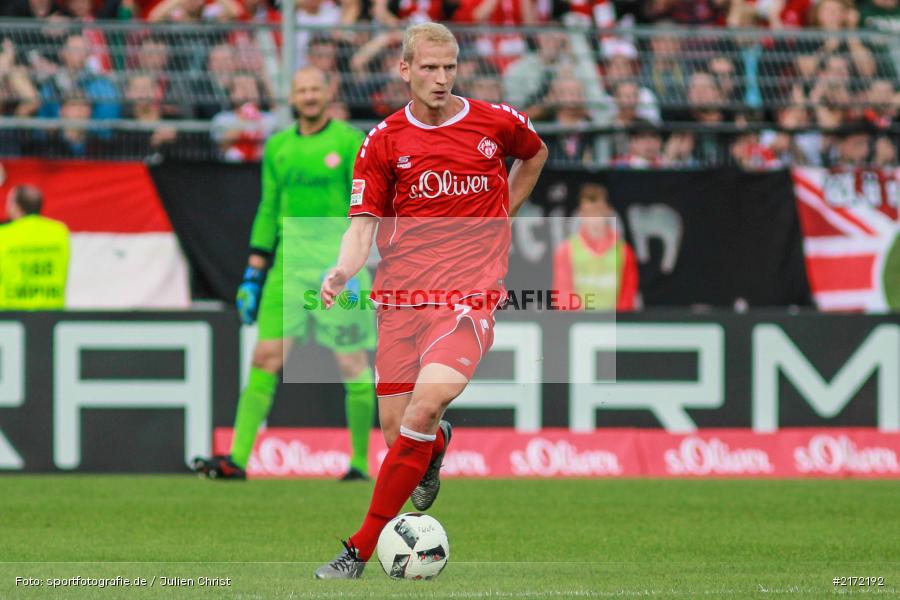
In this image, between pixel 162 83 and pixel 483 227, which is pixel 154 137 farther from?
pixel 483 227

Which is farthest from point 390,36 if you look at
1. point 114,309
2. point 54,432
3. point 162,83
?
point 54,432

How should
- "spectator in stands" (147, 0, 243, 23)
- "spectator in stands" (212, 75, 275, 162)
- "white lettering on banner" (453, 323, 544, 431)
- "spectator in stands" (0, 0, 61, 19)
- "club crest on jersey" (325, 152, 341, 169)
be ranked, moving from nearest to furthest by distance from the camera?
"club crest on jersey" (325, 152, 341, 169), "white lettering on banner" (453, 323, 544, 431), "spectator in stands" (212, 75, 275, 162), "spectator in stands" (0, 0, 61, 19), "spectator in stands" (147, 0, 243, 23)

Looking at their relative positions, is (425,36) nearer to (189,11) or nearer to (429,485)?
(429,485)

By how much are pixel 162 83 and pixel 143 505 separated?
4.77 metres

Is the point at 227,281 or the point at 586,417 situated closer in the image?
the point at 586,417

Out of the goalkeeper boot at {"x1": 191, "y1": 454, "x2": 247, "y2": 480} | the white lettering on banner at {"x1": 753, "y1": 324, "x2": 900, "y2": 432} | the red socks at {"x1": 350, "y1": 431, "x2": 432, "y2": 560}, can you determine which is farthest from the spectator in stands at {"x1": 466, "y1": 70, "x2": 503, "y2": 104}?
the red socks at {"x1": 350, "y1": 431, "x2": 432, "y2": 560}

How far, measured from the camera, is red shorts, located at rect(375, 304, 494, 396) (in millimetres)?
6426

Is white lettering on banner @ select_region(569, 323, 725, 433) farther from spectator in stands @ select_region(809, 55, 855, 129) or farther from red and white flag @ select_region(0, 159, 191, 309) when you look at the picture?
red and white flag @ select_region(0, 159, 191, 309)

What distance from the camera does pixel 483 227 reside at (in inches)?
267

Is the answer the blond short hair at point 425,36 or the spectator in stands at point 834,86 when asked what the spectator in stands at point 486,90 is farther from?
the blond short hair at point 425,36

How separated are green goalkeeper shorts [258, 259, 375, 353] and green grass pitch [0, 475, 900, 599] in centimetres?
101

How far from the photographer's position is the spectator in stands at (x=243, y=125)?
1276cm

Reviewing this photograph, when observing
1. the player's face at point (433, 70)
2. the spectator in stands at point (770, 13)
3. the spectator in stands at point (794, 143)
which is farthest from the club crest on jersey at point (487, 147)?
the spectator in stands at point (770, 13)

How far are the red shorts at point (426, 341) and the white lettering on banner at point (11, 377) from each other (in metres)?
5.25
